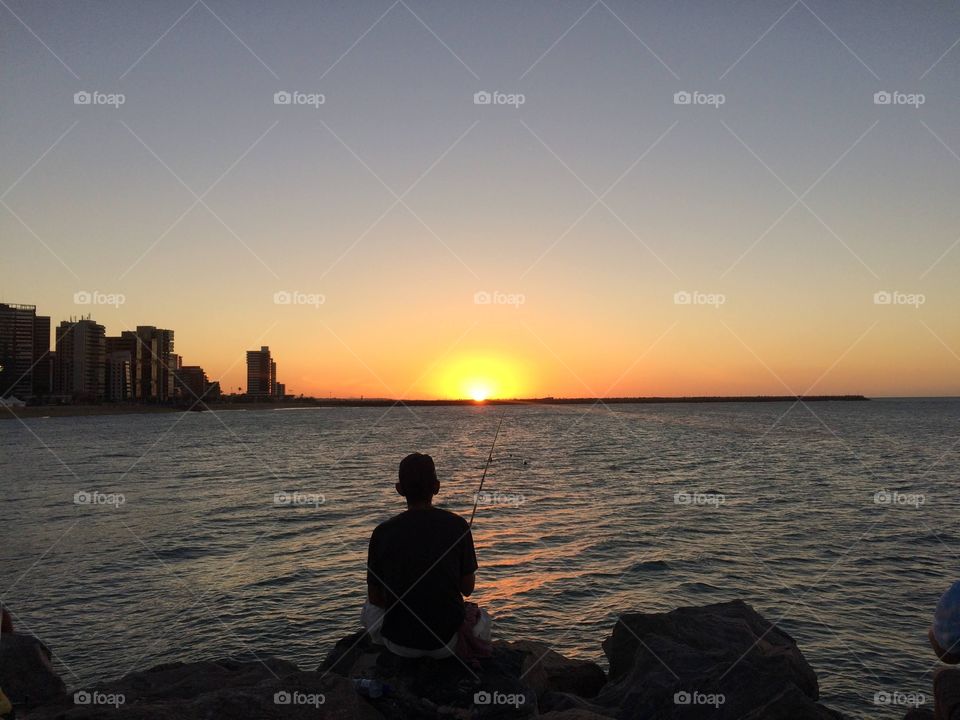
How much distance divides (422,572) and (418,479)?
2.44 feet

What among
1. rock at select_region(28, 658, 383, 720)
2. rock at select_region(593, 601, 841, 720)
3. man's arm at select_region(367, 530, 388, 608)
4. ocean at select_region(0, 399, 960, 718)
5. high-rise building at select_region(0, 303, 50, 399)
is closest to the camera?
rock at select_region(28, 658, 383, 720)

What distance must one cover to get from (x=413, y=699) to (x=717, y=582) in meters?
13.2

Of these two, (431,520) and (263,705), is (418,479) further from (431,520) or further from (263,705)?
(263,705)

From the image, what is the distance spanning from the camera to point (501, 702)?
5.39 metres

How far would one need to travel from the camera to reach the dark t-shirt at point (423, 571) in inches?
212

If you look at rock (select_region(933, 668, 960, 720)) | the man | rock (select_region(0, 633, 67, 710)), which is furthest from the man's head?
rock (select_region(0, 633, 67, 710))

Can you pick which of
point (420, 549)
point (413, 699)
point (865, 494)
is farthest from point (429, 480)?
point (865, 494)

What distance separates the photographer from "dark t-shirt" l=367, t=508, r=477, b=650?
538cm

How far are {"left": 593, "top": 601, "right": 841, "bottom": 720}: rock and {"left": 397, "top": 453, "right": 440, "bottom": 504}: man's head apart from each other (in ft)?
13.3

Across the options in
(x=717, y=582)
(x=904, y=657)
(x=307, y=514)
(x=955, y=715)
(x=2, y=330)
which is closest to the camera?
(x=955, y=715)

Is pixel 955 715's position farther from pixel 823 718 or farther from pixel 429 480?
pixel 429 480

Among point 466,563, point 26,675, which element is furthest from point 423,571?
point 26,675

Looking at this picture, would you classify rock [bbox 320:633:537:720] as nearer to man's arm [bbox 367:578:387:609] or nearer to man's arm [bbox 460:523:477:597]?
man's arm [bbox 367:578:387:609]

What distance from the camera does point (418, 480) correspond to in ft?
17.9
